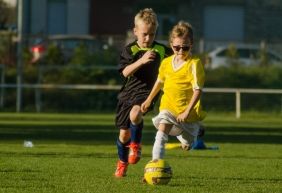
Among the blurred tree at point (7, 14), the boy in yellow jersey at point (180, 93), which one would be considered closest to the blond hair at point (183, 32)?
the boy in yellow jersey at point (180, 93)

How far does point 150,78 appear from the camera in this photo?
11.5m

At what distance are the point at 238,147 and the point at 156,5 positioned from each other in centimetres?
3273

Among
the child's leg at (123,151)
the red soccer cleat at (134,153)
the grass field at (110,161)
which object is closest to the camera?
the grass field at (110,161)

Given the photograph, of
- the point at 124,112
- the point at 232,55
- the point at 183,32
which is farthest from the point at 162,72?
the point at 232,55

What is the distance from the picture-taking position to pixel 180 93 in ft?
35.2

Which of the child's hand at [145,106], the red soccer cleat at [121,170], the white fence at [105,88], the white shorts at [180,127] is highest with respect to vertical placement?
the child's hand at [145,106]

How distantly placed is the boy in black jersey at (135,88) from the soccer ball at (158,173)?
37.8 inches

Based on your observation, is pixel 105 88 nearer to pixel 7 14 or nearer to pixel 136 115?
pixel 7 14

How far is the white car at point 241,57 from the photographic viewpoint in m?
34.6

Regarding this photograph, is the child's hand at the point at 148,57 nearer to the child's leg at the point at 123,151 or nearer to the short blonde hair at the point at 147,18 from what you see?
the short blonde hair at the point at 147,18

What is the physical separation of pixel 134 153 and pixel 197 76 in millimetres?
1351

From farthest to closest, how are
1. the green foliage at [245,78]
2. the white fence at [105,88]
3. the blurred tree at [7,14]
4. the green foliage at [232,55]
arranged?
1. the blurred tree at [7,14]
2. the green foliage at [232,55]
3. the green foliage at [245,78]
4. the white fence at [105,88]

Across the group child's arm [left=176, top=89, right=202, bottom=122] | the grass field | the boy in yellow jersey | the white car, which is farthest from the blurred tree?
child's arm [left=176, top=89, right=202, bottom=122]

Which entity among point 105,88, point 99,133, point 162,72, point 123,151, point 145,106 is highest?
point 162,72
